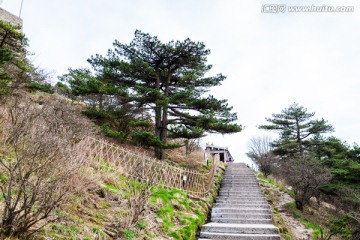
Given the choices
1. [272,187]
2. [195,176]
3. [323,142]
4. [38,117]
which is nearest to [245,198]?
[195,176]

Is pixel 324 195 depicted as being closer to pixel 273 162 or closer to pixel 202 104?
pixel 273 162

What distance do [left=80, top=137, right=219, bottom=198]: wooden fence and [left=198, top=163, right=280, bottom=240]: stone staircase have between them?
1182 millimetres

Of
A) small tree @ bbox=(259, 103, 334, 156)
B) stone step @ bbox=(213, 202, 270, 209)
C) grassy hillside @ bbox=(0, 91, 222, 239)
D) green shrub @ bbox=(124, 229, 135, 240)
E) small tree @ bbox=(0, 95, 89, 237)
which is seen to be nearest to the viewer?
small tree @ bbox=(0, 95, 89, 237)

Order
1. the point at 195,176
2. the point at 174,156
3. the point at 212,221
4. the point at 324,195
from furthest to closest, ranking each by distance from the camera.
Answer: the point at 324,195 < the point at 174,156 < the point at 195,176 < the point at 212,221

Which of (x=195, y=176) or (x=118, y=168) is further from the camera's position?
(x=195, y=176)

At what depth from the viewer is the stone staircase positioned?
635 centimetres

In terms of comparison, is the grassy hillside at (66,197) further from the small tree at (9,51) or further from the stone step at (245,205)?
the small tree at (9,51)

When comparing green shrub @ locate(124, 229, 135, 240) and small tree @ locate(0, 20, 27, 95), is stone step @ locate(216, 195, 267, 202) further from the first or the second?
small tree @ locate(0, 20, 27, 95)

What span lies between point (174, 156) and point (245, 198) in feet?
26.1

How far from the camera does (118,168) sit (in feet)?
24.2

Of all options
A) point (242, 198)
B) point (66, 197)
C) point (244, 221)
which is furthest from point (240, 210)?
point (66, 197)

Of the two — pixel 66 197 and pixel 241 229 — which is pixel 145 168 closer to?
pixel 241 229

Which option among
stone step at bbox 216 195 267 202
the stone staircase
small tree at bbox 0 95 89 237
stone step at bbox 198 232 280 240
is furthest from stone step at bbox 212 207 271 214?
small tree at bbox 0 95 89 237

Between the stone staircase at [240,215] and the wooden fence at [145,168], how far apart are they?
118 cm
